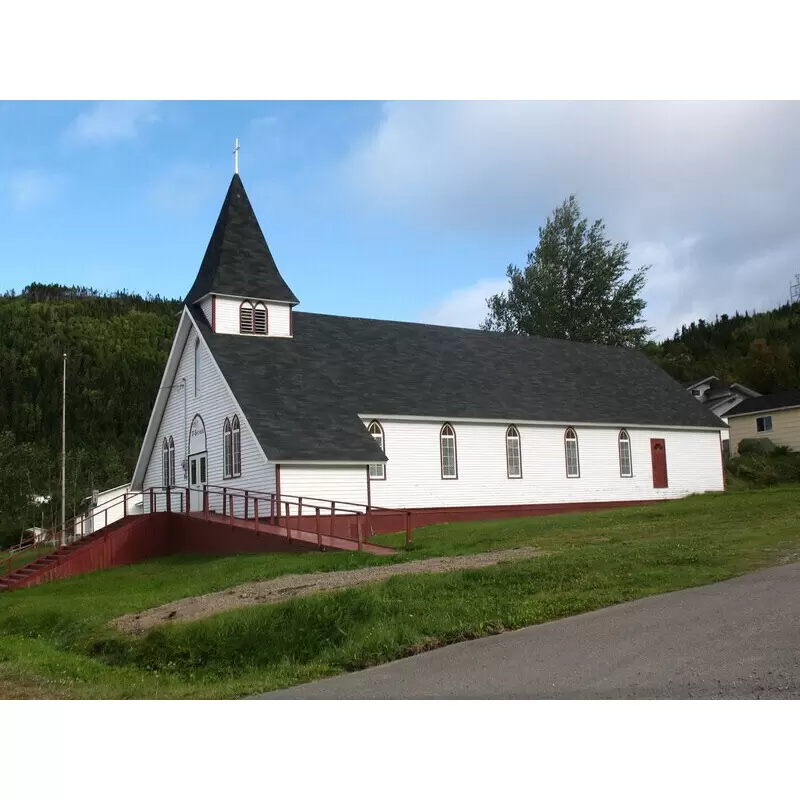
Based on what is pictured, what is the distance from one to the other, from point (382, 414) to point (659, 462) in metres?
14.1

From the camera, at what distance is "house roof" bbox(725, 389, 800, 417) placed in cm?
5112

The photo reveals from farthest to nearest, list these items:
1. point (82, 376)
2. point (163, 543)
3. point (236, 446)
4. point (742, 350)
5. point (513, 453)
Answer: point (82, 376) < point (742, 350) < point (513, 453) < point (236, 446) < point (163, 543)

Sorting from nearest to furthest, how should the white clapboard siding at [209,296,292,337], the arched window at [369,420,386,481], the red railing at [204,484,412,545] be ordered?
the red railing at [204,484,412,545], the arched window at [369,420,386,481], the white clapboard siding at [209,296,292,337]

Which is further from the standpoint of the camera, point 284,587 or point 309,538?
point 309,538

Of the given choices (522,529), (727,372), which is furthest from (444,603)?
(727,372)

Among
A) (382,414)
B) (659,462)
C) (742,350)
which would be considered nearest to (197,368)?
(382,414)

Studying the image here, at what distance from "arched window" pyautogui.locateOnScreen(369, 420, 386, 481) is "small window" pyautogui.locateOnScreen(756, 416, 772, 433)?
99.0ft

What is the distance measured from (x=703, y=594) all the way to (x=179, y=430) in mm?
25260

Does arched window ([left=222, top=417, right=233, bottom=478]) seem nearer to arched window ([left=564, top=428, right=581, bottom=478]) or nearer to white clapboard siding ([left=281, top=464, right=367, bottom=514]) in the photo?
white clapboard siding ([left=281, top=464, right=367, bottom=514])

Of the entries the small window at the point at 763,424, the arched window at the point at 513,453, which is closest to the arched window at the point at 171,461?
the arched window at the point at 513,453

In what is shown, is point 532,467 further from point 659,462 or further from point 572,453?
point 659,462

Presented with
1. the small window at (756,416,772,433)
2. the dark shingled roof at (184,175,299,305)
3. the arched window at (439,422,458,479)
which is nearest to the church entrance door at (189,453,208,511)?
the dark shingled roof at (184,175,299,305)

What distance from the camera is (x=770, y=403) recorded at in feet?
173
